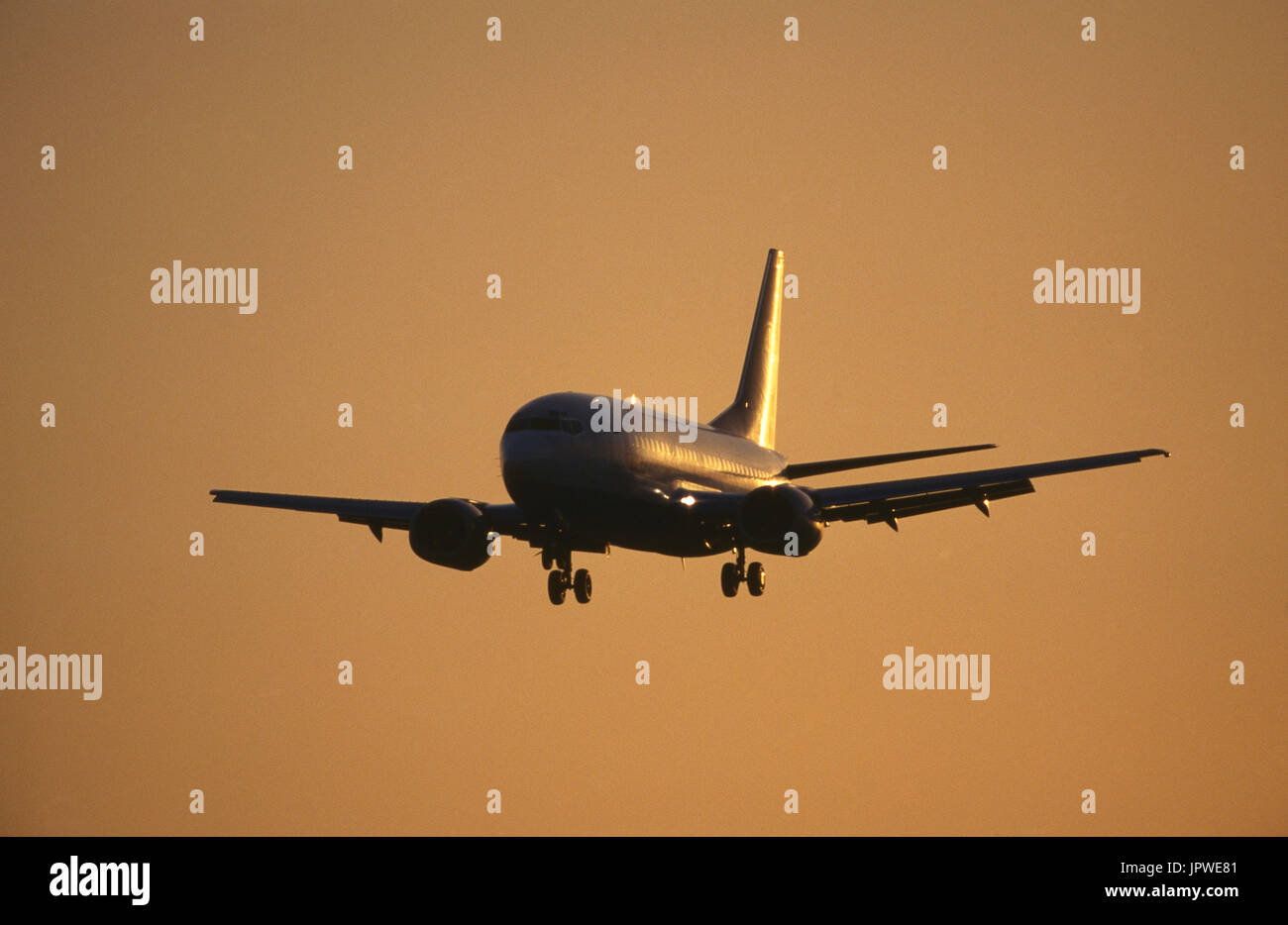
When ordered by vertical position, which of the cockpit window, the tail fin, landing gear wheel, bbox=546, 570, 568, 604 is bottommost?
landing gear wheel, bbox=546, 570, 568, 604

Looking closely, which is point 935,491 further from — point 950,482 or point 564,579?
point 564,579

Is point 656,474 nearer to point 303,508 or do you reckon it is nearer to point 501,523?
point 501,523

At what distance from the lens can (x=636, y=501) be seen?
62.5m

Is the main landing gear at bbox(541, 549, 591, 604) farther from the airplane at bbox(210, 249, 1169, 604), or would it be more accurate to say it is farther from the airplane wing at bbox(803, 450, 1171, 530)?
the airplane wing at bbox(803, 450, 1171, 530)

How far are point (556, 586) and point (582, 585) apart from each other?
924mm

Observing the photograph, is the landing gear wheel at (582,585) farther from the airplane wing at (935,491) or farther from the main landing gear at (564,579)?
the airplane wing at (935,491)

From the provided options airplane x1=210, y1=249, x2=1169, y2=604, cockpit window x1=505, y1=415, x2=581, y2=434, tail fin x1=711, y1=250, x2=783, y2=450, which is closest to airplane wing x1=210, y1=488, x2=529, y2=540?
airplane x1=210, y1=249, x2=1169, y2=604

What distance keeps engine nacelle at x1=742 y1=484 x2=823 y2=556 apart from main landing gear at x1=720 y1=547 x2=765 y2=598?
4378mm

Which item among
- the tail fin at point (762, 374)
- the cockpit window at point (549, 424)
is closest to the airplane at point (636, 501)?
the cockpit window at point (549, 424)

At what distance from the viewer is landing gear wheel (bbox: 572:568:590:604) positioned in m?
67.0

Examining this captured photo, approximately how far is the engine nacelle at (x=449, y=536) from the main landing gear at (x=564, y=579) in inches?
107

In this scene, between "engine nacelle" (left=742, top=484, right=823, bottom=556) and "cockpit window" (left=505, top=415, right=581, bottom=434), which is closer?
"cockpit window" (left=505, top=415, right=581, bottom=434)
